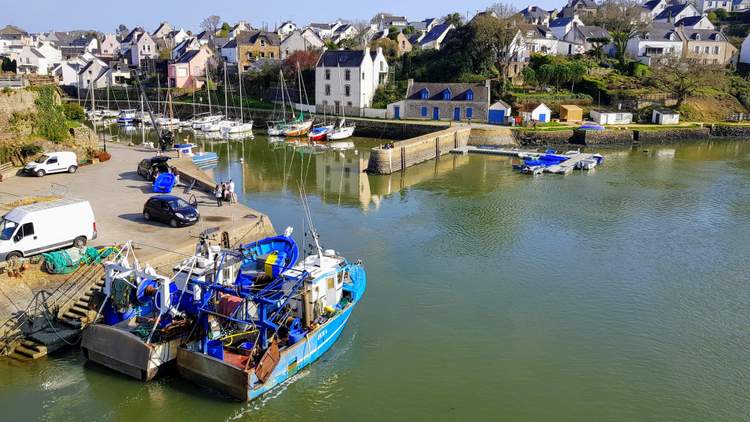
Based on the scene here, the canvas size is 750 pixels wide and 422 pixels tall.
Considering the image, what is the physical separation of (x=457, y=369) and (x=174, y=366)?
6393 mm

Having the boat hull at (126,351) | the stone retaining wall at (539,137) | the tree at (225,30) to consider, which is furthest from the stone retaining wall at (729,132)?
the tree at (225,30)

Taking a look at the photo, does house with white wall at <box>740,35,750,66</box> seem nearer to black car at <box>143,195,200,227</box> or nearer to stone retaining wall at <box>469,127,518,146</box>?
stone retaining wall at <box>469,127,518,146</box>

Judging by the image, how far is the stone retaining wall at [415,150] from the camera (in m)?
36.7

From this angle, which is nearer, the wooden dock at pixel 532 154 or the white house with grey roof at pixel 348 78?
the wooden dock at pixel 532 154

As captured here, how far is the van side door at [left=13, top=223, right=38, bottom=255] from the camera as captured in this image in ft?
52.0

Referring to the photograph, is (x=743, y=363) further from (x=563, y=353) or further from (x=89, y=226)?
(x=89, y=226)

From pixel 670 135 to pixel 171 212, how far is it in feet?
149

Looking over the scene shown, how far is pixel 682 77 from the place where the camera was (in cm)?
5725

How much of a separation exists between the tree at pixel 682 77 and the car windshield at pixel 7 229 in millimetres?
56956

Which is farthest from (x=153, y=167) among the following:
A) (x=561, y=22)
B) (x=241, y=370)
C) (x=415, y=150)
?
(x=561, y=22)

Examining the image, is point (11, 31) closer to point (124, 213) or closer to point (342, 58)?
point (342, 58)

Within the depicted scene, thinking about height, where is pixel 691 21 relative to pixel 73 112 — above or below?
above

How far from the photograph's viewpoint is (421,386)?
13.5 metres

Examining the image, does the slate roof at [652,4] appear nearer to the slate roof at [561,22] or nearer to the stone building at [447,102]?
the slate roof at [561,22]
